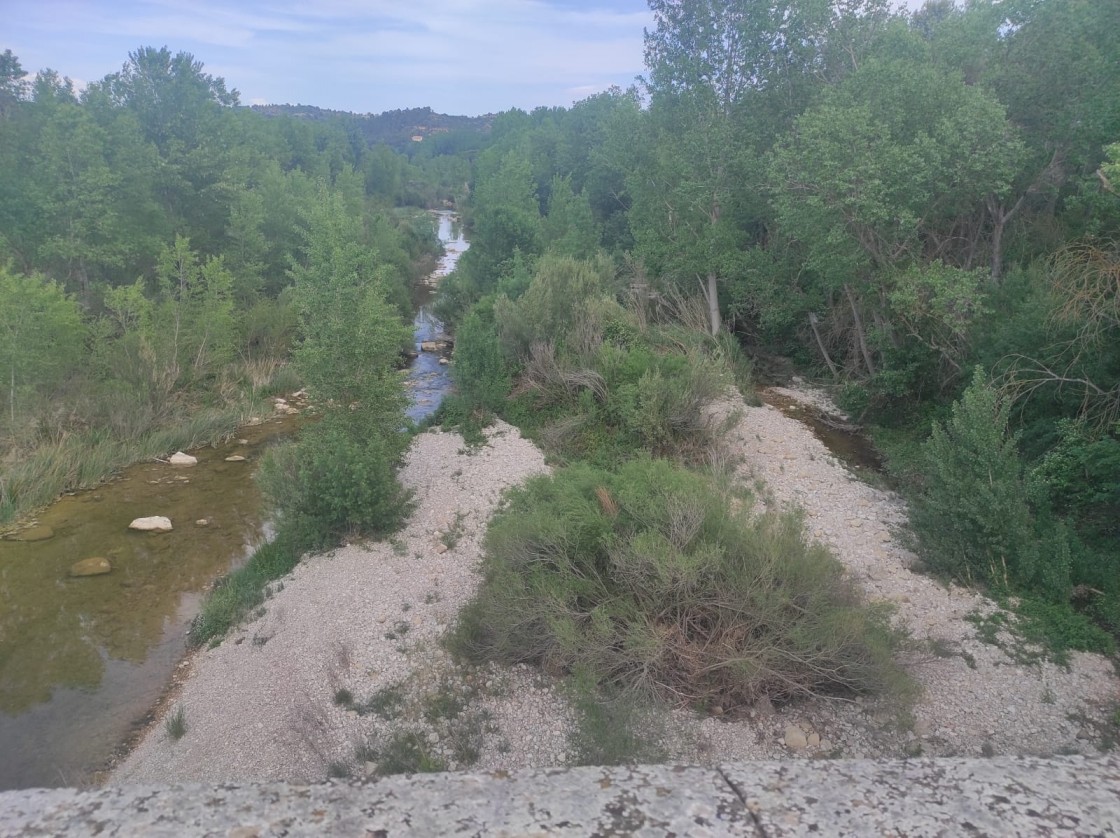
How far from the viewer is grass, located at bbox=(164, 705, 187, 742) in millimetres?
6820

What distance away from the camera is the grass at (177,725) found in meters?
6.82

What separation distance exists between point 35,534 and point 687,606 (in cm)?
1114

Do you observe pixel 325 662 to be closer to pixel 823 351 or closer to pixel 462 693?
pixel 462 693

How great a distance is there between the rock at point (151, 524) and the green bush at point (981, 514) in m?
11.8

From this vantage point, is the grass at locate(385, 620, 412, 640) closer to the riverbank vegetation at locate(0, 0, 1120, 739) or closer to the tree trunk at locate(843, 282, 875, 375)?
the riverbank vegetation at locate(0, 0, 1120, 739)

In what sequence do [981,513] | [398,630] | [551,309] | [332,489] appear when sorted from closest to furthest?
1. [398,630]
2. [981,513]
3. [332,489]
4. [551,309]

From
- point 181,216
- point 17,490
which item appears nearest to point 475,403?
point 17,490

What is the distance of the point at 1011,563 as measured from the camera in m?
8.32

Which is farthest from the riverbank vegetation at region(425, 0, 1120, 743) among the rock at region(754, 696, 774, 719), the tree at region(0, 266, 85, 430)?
the tree at region(0, 266, 85, 430)

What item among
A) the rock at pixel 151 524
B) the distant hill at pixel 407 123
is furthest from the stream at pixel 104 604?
the distant hill at pixel 407 123

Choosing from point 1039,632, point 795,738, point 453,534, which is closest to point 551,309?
point 453,534

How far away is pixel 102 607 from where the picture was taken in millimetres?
9500

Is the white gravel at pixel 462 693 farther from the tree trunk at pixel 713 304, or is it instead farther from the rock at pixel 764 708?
the tree trunk at pixel 713 304

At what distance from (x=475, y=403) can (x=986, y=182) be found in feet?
36.7
